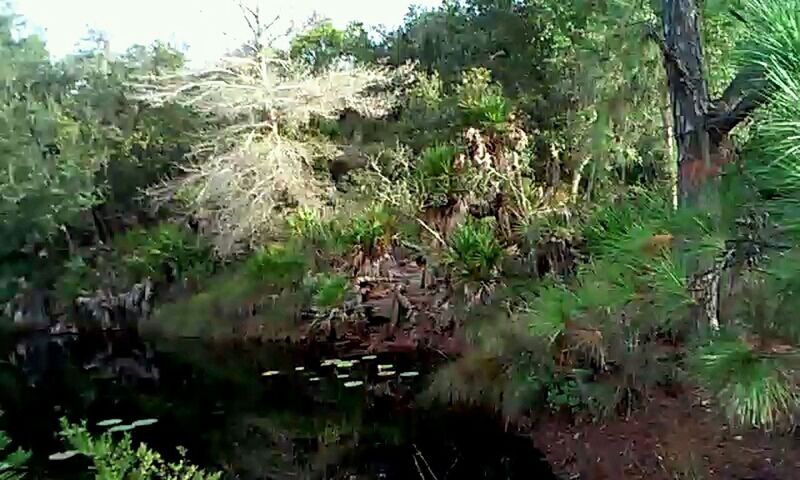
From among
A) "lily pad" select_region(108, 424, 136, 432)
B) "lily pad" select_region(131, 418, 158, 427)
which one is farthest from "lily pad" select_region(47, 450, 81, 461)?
"lily pad" select_region(131, 418, 158, 427)

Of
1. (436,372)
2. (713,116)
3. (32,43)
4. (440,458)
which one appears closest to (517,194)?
(436,372)

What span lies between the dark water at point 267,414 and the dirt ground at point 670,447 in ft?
0.80

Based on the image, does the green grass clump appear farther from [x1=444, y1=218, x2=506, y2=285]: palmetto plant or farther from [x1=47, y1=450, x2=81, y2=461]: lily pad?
[x1=444, y1=218, x2=506, y2=285]: palmetto plant

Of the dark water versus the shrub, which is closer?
the dark water

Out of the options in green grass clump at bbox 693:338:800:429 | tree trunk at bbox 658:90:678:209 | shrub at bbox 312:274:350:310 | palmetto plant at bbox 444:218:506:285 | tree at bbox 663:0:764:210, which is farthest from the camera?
shrub at bbox 312:274:350:310

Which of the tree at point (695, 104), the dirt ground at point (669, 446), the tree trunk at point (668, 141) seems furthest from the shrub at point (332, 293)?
the tree at point (695, 104)

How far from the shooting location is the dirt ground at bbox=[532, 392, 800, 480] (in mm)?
4113

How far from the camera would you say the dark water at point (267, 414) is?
208 inches

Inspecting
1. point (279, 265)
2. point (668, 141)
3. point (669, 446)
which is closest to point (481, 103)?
point (668, 141)

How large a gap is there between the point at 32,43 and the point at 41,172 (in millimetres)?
4937

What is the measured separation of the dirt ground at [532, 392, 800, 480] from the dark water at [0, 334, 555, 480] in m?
0.24

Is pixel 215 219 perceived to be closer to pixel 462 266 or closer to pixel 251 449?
pixel 462 266

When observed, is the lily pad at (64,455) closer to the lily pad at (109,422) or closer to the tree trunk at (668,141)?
the lily pad at (109,422)

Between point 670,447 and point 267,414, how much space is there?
3.73 m
